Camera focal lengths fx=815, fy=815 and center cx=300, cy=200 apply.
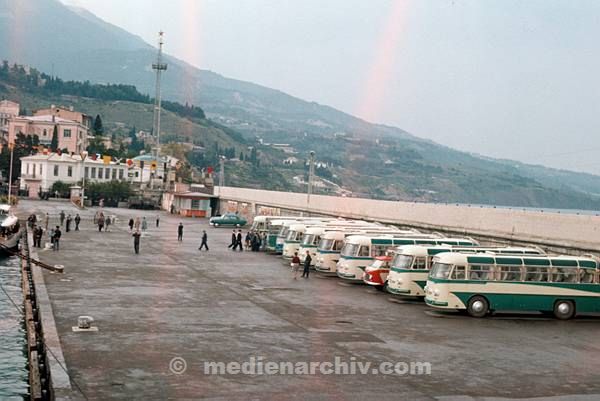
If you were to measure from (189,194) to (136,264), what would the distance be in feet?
190

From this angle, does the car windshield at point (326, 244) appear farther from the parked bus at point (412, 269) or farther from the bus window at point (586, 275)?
the bus window at point (586, 275)

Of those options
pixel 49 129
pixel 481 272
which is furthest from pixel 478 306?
pixel 49 129

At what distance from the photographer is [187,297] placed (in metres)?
30.5

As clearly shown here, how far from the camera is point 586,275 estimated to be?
99.2 feet

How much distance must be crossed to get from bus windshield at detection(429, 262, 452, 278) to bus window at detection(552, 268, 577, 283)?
3.99 meters

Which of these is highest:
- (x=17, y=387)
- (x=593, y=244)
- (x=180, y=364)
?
(x=593, y=244)

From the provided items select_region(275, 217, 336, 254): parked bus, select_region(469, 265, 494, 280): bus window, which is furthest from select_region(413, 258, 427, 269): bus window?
select_region(275, 217, 336, 254): parked bus

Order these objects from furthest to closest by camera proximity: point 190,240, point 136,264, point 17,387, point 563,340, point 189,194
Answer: point 189,194
point 190,240
point 136,264
point 563,340
point 17,387

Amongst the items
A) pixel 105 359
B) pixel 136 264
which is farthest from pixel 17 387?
pixel 136 264

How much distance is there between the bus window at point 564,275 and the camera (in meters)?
29.9

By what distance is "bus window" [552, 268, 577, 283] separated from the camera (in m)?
29.9

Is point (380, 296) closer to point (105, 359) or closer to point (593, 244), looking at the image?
point (593, 244)

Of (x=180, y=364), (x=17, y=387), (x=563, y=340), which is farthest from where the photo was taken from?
(x=563, y=340)

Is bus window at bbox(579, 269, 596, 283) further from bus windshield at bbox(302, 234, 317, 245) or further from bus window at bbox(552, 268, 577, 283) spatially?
bus windshield at bbox(302, 234, 317, 245)
